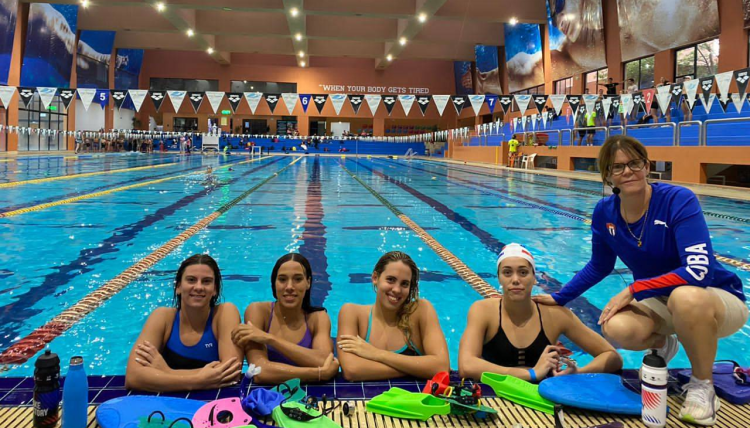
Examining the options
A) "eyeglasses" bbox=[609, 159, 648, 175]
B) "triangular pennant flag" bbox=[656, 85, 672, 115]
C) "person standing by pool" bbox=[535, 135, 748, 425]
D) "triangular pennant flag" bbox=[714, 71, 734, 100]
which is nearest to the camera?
"person standing by pool" bbox=[535, 135, 748, 425]

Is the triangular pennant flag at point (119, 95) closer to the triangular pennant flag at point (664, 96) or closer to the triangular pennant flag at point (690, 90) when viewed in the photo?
the triangular pennant flag at point (664, 96)

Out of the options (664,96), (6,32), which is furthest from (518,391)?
(6,32)

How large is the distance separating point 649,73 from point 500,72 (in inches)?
465

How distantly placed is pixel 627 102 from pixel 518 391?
13.8 metres

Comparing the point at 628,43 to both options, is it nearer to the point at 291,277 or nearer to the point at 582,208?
the point at 582,208

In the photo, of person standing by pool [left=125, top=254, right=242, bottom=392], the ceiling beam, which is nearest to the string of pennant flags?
the ceiling beam

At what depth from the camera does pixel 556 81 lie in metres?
24.4

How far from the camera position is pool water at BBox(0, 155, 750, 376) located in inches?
132

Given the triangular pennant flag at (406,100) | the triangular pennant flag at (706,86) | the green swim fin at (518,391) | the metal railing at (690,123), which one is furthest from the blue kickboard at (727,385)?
the triangular pennant flag at (406,100)

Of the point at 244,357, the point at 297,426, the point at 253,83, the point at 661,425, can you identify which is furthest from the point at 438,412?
the point at 253,83

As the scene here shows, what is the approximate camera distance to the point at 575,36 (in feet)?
71.7

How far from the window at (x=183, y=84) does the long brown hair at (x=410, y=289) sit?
36792 millimetres

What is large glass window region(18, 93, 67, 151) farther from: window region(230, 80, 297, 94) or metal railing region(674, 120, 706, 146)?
metal railing region(674, 120, 706, 146)

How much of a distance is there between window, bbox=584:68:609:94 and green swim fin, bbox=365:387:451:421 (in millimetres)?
20951
